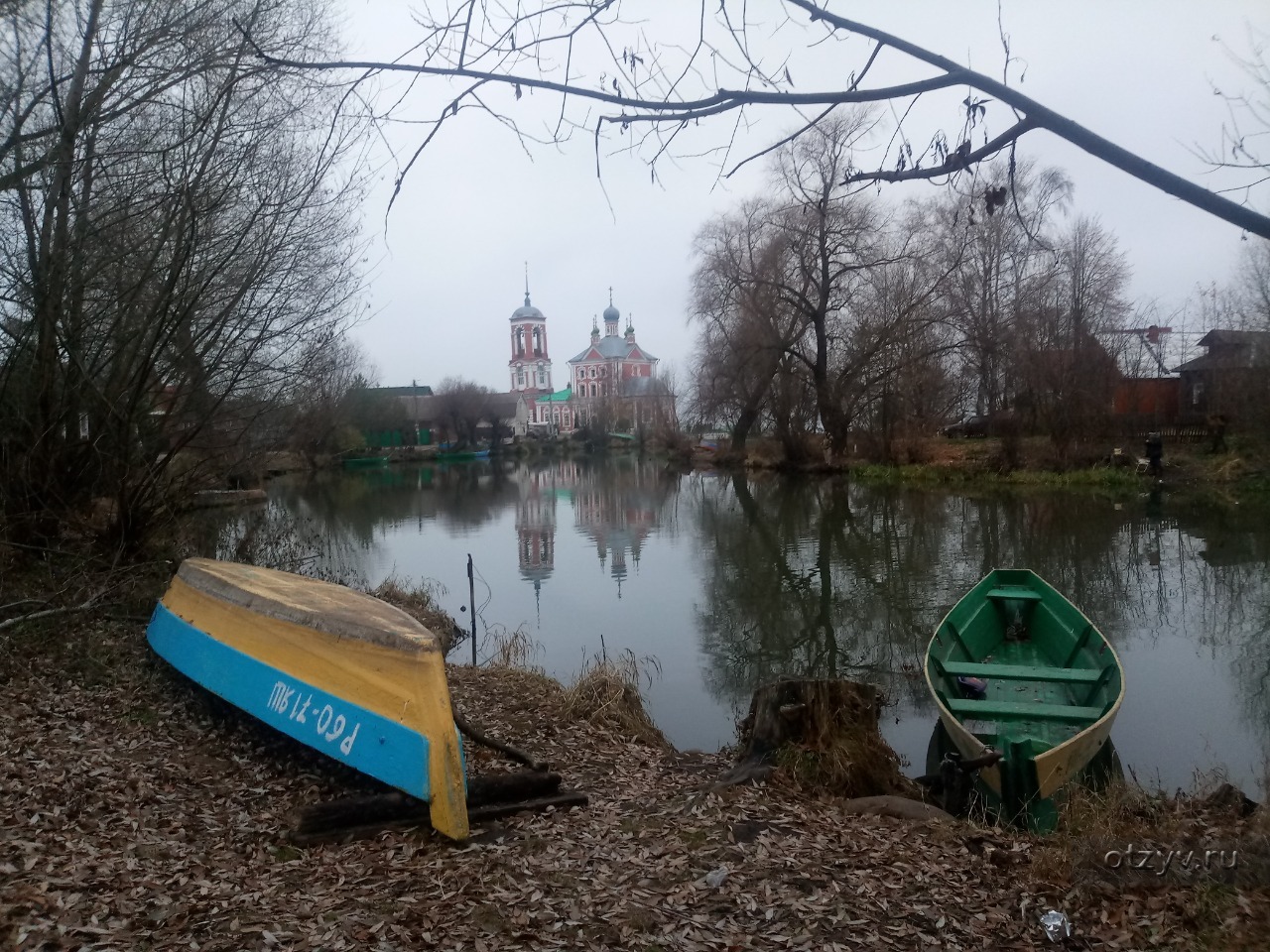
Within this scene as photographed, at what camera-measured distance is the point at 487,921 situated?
12.3 ft

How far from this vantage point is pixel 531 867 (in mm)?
4316

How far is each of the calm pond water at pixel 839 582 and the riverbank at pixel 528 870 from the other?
3.48 metres

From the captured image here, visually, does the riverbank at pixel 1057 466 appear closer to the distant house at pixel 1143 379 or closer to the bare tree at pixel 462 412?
the distant house at pixel 1143 379

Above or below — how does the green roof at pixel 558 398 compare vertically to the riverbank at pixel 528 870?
above

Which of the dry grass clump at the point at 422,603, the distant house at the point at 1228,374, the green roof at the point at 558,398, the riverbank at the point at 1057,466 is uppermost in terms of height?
the green roof at the point at 558,398

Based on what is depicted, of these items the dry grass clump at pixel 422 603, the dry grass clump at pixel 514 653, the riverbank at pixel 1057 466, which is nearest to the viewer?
the dry grass clump at pixel 514 653

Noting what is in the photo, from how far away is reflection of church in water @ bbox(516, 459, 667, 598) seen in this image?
18.9m

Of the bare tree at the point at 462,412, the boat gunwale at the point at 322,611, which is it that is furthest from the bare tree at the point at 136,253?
the bare tree at the point at 462,412

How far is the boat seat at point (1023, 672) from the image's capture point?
8094 millimetres

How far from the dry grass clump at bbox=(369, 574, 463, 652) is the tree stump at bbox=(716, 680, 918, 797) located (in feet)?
18.4

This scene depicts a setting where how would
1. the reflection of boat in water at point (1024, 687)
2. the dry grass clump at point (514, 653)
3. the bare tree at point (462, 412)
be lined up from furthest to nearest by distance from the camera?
1. the bare tree at point (462, 412)
2. the dry grass clump at point (514, 653)
3. the reflection of boat in water at point (1024, 687)

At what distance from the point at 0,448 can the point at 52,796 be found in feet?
19.6

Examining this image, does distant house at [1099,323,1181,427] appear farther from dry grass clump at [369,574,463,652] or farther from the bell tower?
the bell tower

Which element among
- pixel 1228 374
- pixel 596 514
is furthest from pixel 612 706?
pixel 1228 374
